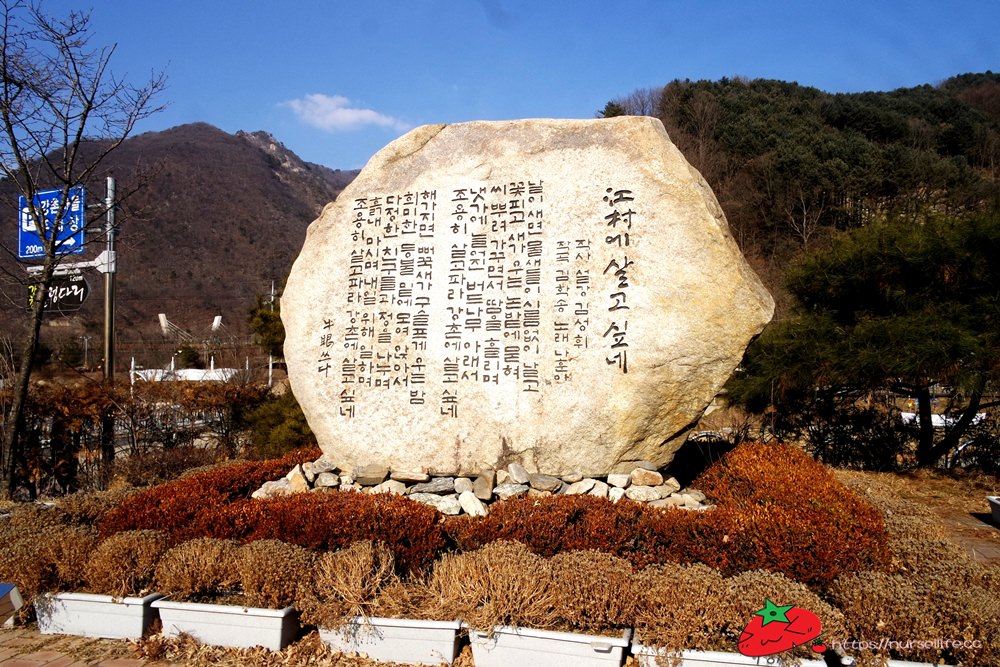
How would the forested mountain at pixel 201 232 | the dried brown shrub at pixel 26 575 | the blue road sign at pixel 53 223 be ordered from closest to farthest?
the dried brown shrub at pixel 26 575 < the blue road sign at pixel 53 223 < the forested mountain at pixel 201 232

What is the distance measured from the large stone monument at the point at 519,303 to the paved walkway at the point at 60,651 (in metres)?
2.30

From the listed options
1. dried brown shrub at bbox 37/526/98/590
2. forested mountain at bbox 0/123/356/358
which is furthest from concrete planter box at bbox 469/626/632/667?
forested mountain at bbox 0/123/356/358

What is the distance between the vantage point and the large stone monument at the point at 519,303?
5.21 m

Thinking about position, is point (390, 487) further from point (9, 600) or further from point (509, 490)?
point (9, 600)

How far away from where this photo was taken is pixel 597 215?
5488mm

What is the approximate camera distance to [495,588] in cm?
353

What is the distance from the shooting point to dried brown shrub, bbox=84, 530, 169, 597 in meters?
3.93

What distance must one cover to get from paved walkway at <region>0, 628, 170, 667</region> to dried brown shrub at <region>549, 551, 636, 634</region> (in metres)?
2.07

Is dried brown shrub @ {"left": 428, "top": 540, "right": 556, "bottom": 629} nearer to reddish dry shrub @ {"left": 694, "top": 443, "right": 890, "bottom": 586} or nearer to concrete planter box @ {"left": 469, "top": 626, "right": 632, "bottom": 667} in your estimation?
concrete planter box @ {"left": 469, "top": 626, "right": 632, "bottom": 667}

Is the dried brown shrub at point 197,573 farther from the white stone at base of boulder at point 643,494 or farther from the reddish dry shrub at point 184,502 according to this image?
the white stone at base of boulder at point 643,494

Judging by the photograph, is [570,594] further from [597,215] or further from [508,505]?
[597,215]

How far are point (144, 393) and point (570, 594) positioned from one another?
24.5ft

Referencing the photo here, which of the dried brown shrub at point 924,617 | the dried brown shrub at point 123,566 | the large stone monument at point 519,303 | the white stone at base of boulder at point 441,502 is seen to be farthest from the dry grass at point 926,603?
the dried brown shrub at point 123,566

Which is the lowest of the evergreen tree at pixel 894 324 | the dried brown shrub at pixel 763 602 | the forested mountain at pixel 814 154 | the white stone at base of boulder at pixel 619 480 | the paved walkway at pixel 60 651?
the paved walkway at pixel 60 651
